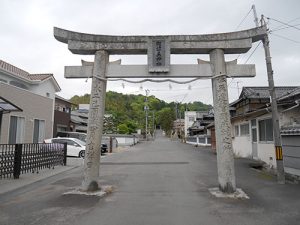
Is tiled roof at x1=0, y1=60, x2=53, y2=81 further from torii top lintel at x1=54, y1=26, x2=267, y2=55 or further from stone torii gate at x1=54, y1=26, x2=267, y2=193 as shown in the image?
stone torii gate at x1=54, y1=26, x2=267, y2=193

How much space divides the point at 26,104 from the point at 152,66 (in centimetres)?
1666

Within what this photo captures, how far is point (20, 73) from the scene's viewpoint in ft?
80.4

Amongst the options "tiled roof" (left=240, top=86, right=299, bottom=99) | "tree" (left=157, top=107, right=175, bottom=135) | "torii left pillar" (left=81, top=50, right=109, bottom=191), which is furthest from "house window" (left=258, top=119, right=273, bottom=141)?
"tree" (left=157, top=107, right=175, bottom=135)

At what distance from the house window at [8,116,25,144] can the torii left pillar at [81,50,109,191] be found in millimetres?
13909

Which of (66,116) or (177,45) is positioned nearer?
(177,45)

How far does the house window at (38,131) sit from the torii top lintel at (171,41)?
16735 millimetres

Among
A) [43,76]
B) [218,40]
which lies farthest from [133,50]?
[43,76]

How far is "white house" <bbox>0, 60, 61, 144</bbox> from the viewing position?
20.4 meters

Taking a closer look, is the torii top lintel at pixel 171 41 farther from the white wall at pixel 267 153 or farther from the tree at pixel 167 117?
the tree at pixel 167 117

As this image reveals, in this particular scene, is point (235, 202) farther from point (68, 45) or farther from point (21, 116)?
point (21, 116)

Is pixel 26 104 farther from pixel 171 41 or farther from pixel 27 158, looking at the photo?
pixel 171 41

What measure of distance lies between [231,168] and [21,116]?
59.4 ft

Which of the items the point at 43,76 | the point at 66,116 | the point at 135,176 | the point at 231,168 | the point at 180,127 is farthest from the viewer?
the point at 180,127

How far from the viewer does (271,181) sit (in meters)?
A: 11.7
